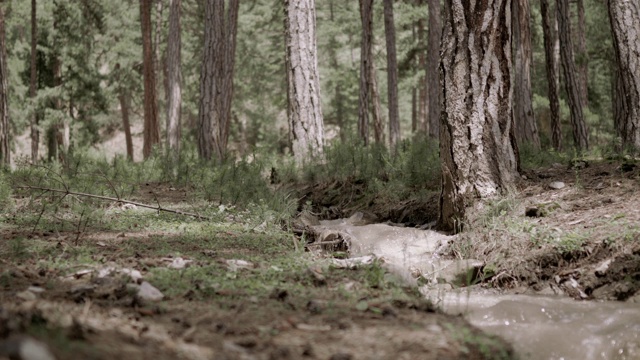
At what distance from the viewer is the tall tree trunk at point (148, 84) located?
1905 centimetres

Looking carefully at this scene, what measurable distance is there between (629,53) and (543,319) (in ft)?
18.8

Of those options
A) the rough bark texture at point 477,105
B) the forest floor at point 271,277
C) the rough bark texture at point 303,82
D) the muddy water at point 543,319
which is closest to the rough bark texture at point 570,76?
the rough bark texture at point 303,82

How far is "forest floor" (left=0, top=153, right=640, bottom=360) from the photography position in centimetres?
241

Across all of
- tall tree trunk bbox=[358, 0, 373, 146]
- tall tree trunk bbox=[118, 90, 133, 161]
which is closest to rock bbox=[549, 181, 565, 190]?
tall tree trunk bbox=[358, 0, 373, 146]

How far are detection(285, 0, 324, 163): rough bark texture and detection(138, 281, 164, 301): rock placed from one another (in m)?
6.64

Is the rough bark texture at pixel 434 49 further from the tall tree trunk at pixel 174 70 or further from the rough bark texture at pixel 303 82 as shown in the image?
the tall tree trunk at pixel 174 70

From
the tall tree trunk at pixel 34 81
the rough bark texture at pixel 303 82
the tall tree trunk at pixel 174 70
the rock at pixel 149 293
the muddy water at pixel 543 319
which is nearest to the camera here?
the rock at pixel 149 293

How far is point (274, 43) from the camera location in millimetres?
30469

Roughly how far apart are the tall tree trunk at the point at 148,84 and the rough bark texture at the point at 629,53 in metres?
14.4

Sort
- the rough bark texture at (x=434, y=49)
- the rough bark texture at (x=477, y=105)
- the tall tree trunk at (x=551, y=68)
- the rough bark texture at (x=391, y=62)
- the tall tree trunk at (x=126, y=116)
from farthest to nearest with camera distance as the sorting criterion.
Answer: the tall tree trunk at (x=126, y=116)
the rough bark texture at (x=391, y=62)
the rough bark texture at (x=434, y=49)
the tall tree trunk at (x=551, y=68)
the rough bark texture at (x=477, y=105)

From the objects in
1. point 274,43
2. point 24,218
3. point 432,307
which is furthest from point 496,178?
point 274,43

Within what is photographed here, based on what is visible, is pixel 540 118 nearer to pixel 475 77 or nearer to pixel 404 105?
pixel 475 77

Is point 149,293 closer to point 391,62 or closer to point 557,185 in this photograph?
point 557,185

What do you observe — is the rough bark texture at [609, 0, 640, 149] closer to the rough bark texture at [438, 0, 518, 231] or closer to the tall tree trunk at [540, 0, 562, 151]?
the rough bark texture at [438, 0, 518, 231]
